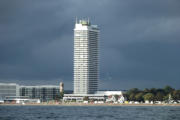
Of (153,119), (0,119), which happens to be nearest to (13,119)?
(0,119)

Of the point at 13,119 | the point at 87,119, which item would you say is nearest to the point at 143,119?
the point at 87,119

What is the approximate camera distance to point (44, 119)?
152 m

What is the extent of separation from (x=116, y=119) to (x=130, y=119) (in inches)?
155

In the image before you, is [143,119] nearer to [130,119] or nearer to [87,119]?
[130,119]

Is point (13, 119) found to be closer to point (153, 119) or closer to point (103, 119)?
point (103, 119)

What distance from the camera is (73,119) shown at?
152 m

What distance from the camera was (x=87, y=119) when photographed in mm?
152000

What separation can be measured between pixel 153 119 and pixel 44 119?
3032cm

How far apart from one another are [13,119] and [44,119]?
869 cm

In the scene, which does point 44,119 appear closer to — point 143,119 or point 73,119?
point 73,119

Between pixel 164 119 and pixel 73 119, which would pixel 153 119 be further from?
pixel 73 119

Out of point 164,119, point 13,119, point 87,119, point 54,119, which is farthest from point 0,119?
point 164,119

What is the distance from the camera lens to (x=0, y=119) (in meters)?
152

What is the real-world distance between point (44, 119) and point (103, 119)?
16481 mm
